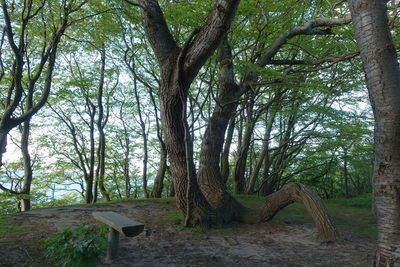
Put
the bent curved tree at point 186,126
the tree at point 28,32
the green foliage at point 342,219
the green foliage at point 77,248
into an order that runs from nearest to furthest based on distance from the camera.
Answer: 1. the green foliage at point 77,248
2. the bent curved tree at point 186,126
3. the green foliage at point 342,219
4. the tree at point 28,32

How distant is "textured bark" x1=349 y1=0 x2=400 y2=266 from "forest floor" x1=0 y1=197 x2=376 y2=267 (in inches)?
70.3

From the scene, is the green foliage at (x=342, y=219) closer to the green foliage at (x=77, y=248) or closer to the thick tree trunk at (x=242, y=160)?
the thick tree trunk at (x=242, y=160)

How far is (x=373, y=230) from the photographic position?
18.1 ft

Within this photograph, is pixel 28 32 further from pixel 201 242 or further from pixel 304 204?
pixel 304 204

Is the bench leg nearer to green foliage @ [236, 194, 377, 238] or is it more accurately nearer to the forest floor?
the forest floor

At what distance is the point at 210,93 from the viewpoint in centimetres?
1013

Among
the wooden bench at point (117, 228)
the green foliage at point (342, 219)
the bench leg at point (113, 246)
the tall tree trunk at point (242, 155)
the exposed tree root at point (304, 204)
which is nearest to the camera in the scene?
the wooden bench at point (117, 228)

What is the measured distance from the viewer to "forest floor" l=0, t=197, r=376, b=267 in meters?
3.51

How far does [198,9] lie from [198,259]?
4396mm

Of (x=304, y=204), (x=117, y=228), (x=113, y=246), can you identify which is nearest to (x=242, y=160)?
(x=304, y=204)

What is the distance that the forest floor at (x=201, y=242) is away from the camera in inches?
138

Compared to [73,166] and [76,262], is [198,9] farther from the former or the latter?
[73,166]

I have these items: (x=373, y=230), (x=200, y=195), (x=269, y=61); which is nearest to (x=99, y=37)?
(x=269, y=61)

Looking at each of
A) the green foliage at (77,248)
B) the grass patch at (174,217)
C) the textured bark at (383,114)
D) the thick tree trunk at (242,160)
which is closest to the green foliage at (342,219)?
the thick tree trunk at (242,160)
